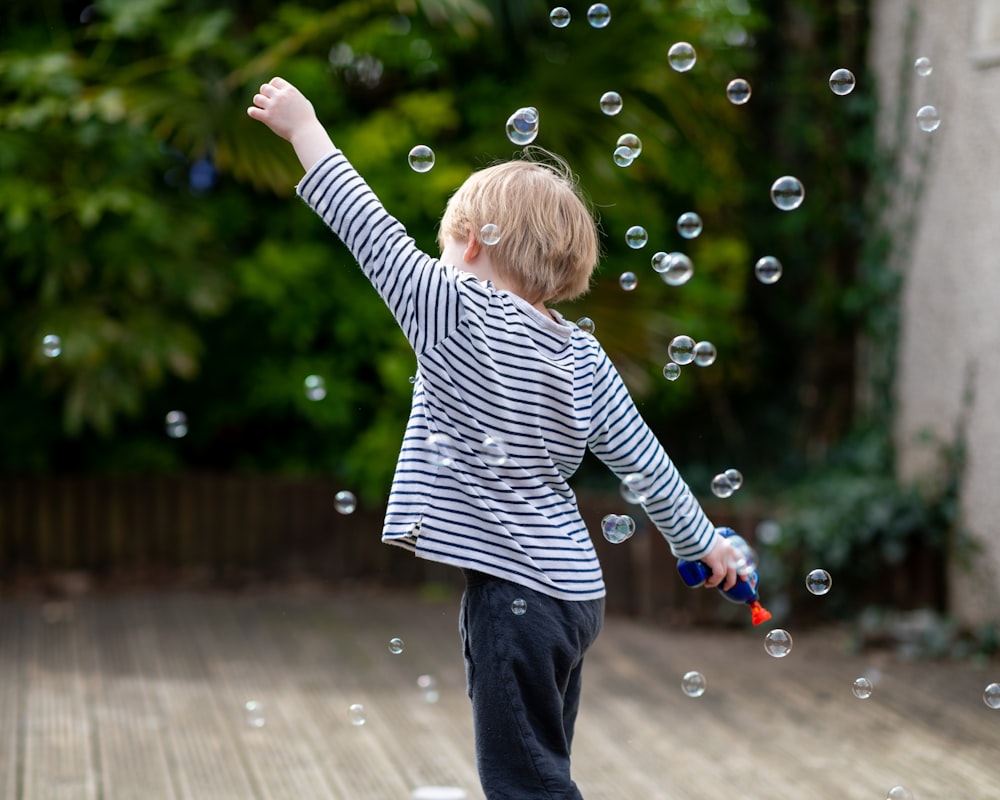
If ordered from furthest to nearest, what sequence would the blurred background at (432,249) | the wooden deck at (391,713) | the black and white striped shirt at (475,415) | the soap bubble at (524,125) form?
the blurred background at (432,249), the wooden deck at (391,713), the soap bubble at (524,125), the black and white striped shirt at (475,415)

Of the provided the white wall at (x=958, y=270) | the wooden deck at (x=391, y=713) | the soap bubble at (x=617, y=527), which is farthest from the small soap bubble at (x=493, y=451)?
the white wall at (x=958, y=270)

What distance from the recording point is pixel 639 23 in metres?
5.53

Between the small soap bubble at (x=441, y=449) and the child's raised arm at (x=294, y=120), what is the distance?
0.50 meters

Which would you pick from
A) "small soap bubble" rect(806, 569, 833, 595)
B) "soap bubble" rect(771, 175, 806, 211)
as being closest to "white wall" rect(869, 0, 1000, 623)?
"soap bubble" rect(771, 175, 806, 211)

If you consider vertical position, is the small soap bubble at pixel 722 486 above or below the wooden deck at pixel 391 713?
above

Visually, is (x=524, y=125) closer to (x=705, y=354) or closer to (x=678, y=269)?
(x=678, y=269)

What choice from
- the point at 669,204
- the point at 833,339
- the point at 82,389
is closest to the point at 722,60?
the point at 669,204

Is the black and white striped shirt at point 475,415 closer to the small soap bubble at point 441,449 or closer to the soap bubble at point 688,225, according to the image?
the small soap bubble at point 441,449

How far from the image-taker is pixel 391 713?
13.5 feet

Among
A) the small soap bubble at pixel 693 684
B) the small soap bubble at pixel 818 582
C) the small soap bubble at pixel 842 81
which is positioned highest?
the small soap bubble at pixel 842 81

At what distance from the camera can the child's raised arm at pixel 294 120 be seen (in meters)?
2.19

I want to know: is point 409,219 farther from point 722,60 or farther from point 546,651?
point 546,651

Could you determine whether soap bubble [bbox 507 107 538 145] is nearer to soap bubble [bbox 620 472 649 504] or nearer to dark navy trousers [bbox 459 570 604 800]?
soap bubble [bbox 620 472 649 504]

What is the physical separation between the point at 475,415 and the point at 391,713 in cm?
218
